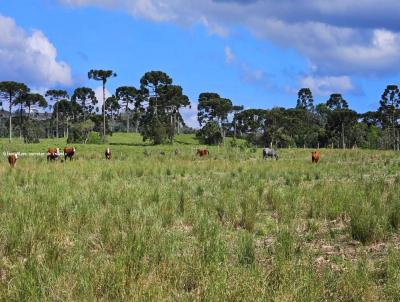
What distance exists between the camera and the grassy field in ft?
15.0

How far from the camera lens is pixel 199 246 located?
6.23 metres

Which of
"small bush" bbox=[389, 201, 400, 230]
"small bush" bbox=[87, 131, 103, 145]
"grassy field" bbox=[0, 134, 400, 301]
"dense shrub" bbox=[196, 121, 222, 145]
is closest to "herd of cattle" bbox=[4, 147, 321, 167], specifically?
"grassy field" bbox=[0, 134, 400, 301]

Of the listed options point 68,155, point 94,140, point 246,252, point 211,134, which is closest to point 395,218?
point 246,252

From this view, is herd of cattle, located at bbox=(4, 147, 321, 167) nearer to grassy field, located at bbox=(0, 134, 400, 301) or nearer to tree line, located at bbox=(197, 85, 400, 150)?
grassy field, located at bbox=(0, 134, 400, 301)

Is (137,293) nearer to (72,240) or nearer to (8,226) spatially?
(72,240)

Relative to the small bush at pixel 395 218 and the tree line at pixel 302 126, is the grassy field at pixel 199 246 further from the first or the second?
the tree line at pixel 302 126

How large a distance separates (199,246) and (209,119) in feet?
311

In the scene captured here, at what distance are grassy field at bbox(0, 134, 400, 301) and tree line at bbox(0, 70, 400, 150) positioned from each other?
5837 cm

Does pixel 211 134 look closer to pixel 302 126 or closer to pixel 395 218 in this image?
pixel 302 126

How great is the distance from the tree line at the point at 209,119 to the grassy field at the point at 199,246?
191 feet

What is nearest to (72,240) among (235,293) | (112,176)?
(235,293)

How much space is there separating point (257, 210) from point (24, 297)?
5.73 metres

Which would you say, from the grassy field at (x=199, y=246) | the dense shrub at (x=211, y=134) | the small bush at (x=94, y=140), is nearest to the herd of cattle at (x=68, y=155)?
the grassy field at (x=199, y=246)

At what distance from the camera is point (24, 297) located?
4434 mm
